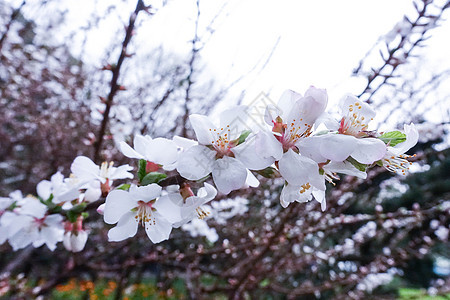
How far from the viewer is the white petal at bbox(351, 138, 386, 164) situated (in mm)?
631

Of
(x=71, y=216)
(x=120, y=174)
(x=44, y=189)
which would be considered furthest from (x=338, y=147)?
(x=44, y=189)

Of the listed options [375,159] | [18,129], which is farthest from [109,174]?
[18,129]

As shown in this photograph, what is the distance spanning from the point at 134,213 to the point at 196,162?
289mm

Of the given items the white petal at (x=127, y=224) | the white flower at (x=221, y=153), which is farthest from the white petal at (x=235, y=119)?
the white petal at (x=127, y=224)

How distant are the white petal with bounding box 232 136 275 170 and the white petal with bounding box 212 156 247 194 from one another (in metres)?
0.02

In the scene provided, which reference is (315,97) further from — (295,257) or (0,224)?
(295,257)

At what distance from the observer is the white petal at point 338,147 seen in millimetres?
616

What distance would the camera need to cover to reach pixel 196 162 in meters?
0.69

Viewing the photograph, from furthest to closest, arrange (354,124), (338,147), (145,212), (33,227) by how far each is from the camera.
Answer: (33,227) < (145,212) < (354,124) < (338,147)

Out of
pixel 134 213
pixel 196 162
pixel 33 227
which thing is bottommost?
pixel 33 227

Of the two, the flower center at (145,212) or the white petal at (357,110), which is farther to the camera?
the flower center at (145,212)

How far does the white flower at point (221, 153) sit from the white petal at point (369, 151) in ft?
0.58

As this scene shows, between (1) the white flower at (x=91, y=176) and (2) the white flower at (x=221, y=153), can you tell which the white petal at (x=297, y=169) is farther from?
(1) the white flower at (x=91, y=176)

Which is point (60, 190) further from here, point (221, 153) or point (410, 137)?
point (410, 137)
